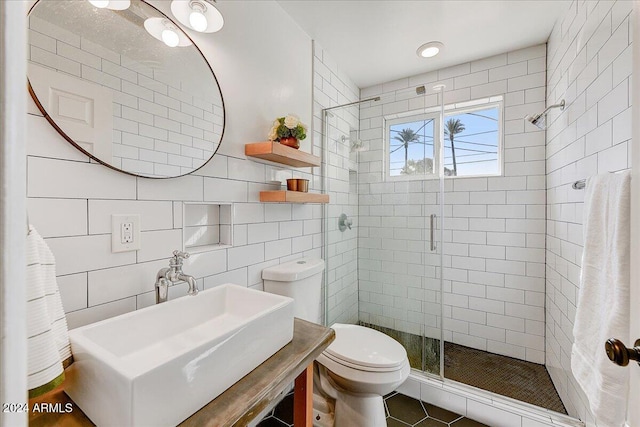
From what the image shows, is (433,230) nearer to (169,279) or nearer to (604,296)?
(604,296)

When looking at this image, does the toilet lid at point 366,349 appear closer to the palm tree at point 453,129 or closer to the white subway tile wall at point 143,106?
the white subway tile wall at point 143,106

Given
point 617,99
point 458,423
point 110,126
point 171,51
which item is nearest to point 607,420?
point 458,423

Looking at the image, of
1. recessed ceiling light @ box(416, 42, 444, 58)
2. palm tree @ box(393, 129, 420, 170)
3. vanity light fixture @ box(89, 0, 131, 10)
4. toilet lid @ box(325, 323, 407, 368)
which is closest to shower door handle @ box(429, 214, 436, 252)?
palm tree @ box(393, 129, 420, 170)

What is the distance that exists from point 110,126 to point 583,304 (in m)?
1.77

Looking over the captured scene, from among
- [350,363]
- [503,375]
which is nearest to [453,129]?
[503,375]

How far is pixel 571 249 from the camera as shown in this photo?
156 cm

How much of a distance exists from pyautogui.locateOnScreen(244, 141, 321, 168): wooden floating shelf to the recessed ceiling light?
4.21ft

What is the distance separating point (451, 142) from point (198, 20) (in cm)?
216

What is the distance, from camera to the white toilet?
4.33 ft

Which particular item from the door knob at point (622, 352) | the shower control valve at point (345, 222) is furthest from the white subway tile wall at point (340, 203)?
the door knob at point (622, 352)

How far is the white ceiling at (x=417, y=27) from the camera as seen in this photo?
1668 mm

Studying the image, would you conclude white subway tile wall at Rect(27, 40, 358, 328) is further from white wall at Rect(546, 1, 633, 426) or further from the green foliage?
white wall at Rect(546, 1, 633, 426)

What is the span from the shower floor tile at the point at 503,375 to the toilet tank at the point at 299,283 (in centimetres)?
116

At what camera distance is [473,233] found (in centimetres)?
232
